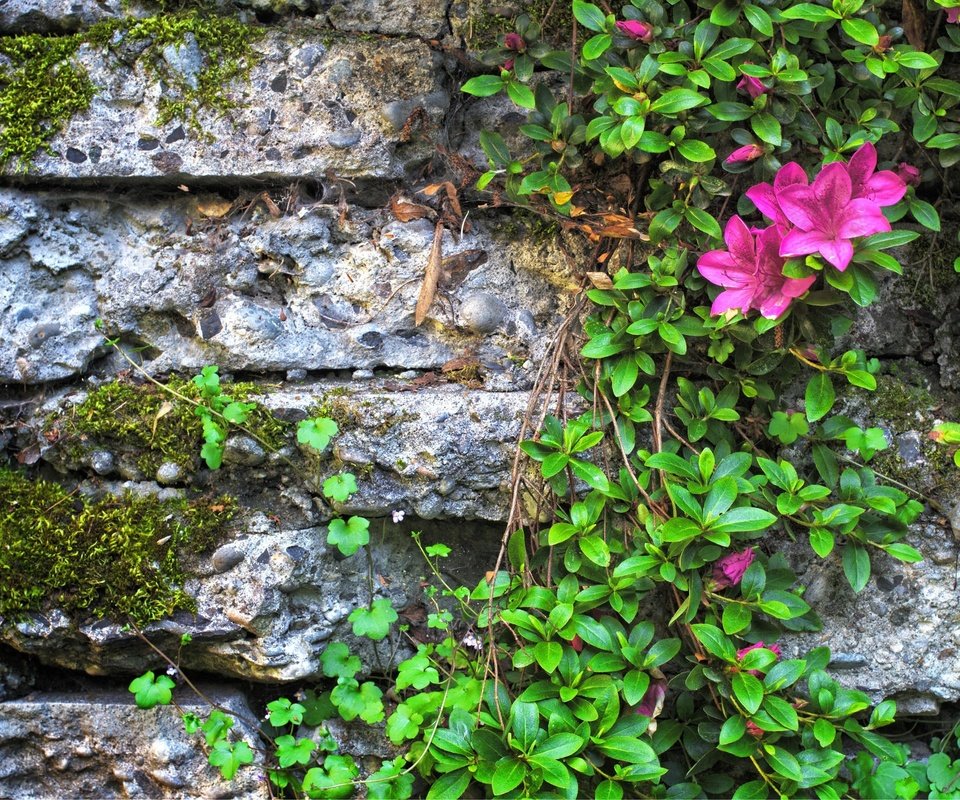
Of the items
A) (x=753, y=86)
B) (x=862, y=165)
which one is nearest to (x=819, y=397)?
(x=862, y=165)

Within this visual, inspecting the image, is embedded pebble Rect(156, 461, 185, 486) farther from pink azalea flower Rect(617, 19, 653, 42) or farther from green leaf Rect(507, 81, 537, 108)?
pink azalea flower Rect(617, 19, 653, 42)

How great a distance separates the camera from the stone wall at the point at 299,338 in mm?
2092

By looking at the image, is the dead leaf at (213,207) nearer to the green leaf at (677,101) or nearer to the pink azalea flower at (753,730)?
the green leaf at (677,101)

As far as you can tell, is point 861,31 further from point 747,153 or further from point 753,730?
point 753,730

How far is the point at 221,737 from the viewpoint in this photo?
6.41ft

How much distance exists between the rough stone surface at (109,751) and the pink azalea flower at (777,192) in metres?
1.81

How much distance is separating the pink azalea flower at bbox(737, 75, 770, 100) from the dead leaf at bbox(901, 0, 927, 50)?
0.46m

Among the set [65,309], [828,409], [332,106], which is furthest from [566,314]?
[65,309]

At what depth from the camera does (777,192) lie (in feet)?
6.13

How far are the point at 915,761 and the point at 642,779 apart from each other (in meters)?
0.85

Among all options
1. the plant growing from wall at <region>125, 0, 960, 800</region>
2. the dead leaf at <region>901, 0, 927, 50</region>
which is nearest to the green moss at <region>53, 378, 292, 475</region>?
the plant growing from wall at <region>125, 0, 960, 800</region>

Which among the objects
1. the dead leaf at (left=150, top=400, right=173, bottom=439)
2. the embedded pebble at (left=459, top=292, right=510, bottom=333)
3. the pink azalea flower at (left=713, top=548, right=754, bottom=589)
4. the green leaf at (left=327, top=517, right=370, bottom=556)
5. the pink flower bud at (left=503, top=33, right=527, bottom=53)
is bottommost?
the pink azalea flower at (left=713, top=548, right=754, bottom=589)

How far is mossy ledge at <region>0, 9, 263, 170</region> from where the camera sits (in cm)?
216

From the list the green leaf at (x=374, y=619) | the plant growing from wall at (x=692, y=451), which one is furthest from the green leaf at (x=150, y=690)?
the green leaf at (x=374, y=619)
